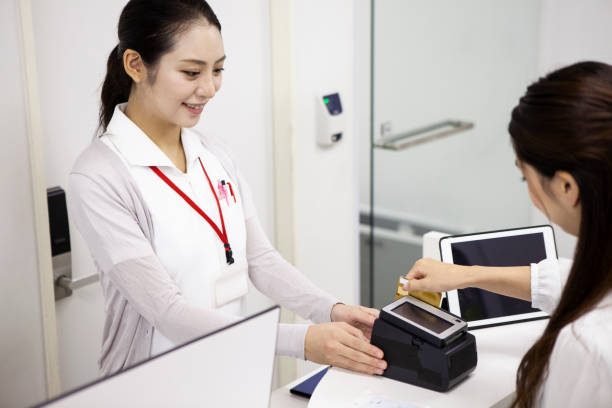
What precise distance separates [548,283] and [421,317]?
1.01ft

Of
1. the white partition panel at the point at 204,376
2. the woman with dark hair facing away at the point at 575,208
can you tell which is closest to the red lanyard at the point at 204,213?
the white partition panel at the point at 204,376

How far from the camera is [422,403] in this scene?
4.98 feet

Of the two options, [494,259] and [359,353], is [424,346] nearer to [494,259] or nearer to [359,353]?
[359,353]

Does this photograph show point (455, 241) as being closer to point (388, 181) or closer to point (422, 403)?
point (422, 403)

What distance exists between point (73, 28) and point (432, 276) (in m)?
1.22

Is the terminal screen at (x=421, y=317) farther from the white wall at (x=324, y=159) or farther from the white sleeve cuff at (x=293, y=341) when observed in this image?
the white wall at (x=324, y=159)

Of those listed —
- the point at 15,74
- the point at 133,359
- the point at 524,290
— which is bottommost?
the point at 133,359

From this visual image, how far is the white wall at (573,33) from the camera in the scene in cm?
373

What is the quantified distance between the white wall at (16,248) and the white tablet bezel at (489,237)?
112 centimetres

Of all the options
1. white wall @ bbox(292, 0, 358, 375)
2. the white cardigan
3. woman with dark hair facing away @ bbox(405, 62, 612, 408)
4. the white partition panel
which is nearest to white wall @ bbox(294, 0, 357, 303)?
white wall @ bbox(292, 0, 358, 375)

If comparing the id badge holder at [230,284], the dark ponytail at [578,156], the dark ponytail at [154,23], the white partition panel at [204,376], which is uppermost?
the dark ponytail at [154,23]

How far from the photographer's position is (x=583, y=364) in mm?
1167

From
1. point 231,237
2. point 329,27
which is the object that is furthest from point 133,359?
point 329,27

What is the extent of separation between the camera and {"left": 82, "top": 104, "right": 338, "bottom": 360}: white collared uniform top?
1626 mm
